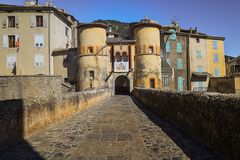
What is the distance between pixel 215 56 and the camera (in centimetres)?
4531

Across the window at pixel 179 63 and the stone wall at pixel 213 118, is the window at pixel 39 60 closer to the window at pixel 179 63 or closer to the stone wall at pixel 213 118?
the window at pixel 179 63

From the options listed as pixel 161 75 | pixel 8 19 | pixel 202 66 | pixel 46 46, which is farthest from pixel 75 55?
pixel 202 66

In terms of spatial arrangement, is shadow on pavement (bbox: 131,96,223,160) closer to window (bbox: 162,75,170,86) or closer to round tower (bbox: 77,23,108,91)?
round tower (bbox: 77,23,108,91)

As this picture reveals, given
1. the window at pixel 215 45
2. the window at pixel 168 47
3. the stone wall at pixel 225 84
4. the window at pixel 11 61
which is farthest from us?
the window at pixel 215 45

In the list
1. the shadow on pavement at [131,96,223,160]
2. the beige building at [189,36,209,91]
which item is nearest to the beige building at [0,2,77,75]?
the beige building at [189,36,209,91]

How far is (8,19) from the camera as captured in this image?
35.8 metres

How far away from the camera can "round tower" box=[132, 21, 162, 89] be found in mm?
34469

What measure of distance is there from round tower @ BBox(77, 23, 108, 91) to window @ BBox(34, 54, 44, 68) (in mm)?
5132

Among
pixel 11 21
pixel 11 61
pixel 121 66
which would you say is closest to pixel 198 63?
pixel 121 66

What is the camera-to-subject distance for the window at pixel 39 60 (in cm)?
3553

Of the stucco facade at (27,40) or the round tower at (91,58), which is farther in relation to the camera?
the stucco facade at (27,40)

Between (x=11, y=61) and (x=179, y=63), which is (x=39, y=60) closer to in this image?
(x=11, y=61)

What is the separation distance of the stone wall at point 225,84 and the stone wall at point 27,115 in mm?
27075

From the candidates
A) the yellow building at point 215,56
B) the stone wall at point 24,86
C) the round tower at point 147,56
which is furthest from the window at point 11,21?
the yellow building at point 215,56
